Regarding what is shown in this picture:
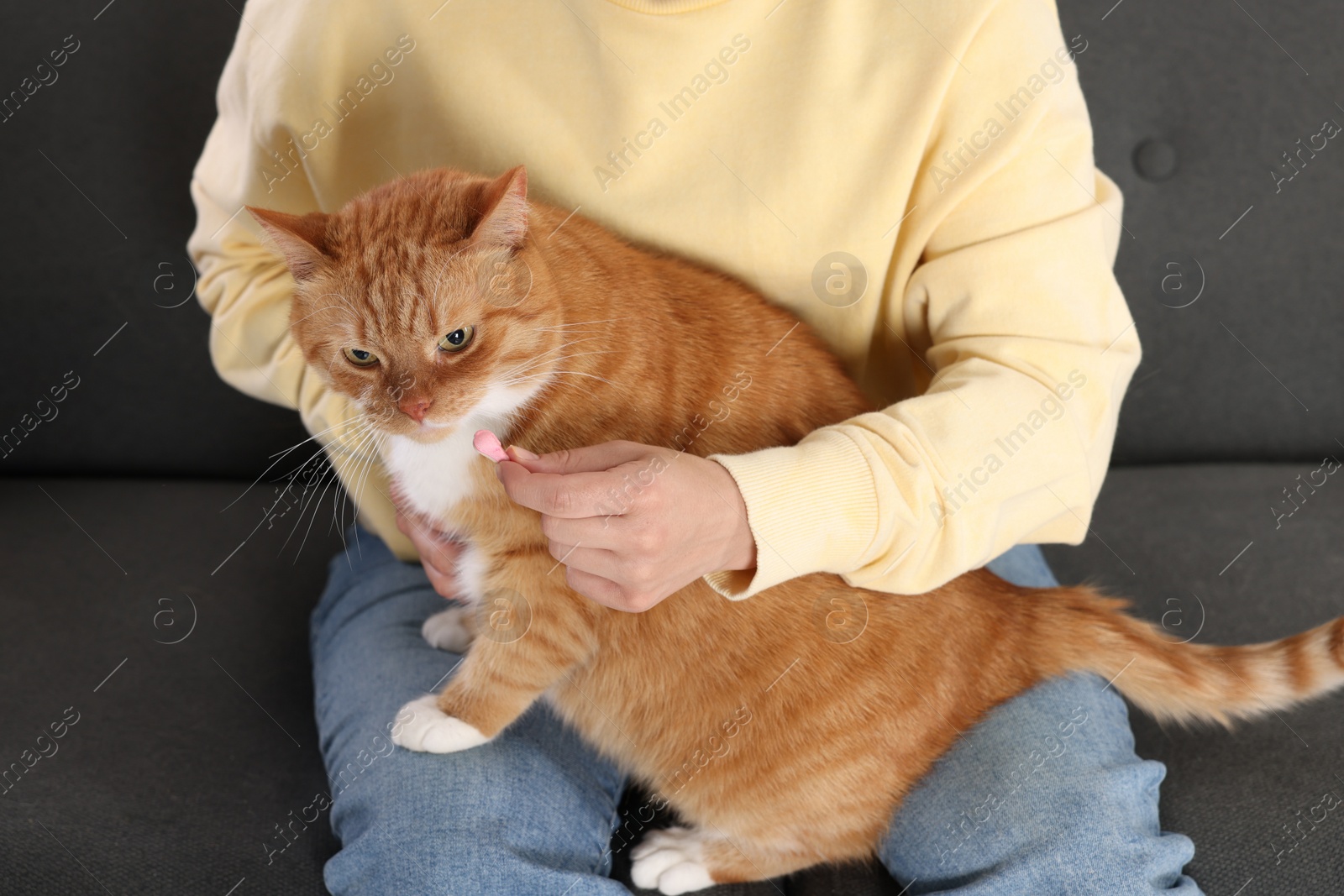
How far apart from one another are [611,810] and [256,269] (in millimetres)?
1211

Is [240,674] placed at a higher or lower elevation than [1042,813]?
higher

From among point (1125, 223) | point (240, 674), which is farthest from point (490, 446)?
point (1125, 223)

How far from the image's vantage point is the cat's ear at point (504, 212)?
1.14 metres

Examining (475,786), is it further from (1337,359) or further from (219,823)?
(1337,359)

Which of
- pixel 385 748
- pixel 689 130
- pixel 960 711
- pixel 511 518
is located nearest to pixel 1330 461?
pixel 960 711

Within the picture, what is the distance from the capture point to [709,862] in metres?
1.49

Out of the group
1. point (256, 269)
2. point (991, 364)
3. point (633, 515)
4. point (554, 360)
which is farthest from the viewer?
point (256, 269)

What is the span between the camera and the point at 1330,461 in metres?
2.42

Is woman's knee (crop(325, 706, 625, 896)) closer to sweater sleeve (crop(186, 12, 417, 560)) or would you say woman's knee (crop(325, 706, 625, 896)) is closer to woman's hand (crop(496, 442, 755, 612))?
woman's hand (crop(496, 442, 755, 612))

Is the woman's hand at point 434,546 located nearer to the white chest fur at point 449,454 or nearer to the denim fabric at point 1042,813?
the white chest fur at point 449,454

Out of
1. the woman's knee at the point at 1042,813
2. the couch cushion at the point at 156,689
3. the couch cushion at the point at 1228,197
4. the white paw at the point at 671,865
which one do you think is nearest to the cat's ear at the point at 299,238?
the couch cushion at the point at 156,689

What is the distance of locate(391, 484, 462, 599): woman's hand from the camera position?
1.50 m

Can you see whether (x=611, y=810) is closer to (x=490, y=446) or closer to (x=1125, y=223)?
(x=490, y=446)

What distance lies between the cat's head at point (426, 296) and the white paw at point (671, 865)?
0.77m
